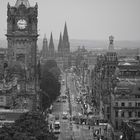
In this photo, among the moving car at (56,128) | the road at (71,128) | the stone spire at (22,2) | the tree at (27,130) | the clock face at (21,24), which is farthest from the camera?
the stone spire at (22,2)

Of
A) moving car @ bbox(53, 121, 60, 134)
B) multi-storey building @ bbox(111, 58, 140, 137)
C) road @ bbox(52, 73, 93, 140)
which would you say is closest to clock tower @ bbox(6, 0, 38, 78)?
road @ bbox(52, 73, 93, 140)

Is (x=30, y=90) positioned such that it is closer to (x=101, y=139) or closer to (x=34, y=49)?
A: (x=34, y=49)

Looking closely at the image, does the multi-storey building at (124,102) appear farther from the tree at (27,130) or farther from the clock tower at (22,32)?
the tree at (27,130)

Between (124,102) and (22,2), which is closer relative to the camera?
(124,102)

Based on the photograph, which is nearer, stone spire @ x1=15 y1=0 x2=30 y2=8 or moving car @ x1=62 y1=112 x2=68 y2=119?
stone spire @ x1=15 y1=0 x2=30 y2=8

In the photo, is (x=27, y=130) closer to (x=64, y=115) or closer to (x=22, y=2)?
(x=22, y=2)

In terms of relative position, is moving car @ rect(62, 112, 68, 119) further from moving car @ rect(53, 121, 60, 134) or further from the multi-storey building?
moving car @ rect(53, 121, 60, 134)

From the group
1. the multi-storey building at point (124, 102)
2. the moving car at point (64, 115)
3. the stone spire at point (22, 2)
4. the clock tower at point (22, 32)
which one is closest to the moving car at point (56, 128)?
the multi-storey building at point (124, 102)

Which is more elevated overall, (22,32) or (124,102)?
(22,32)

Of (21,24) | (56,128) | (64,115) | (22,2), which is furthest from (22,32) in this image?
(56,128)
